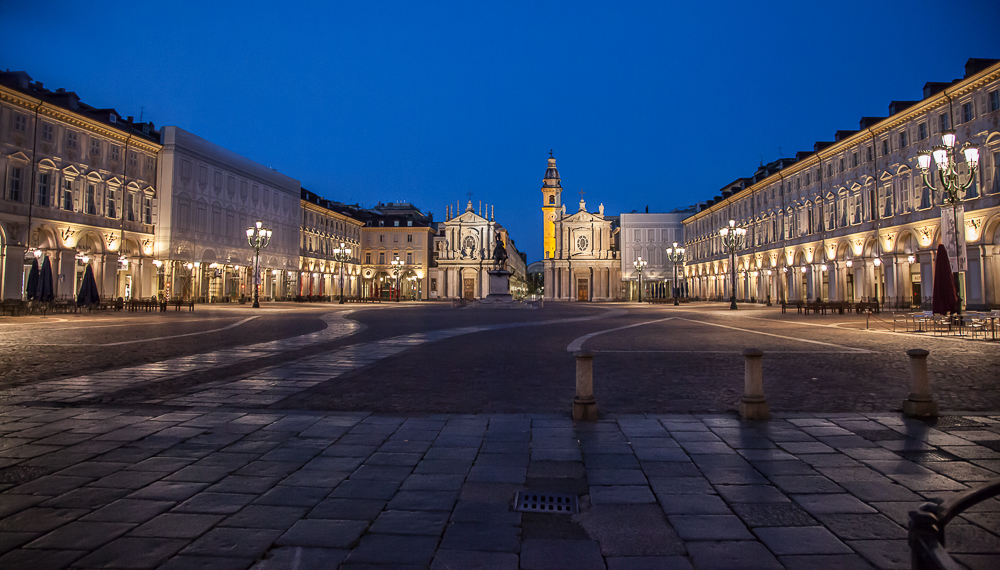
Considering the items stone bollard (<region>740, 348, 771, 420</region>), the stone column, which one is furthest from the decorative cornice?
stone bollard (<region>740, 348, 771, 420</region>)

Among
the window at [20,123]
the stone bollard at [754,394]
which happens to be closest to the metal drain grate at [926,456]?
the stone bollard at [754,394]

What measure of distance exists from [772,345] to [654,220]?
229ft

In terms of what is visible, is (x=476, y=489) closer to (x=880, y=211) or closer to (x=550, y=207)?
(x=880, y=211)

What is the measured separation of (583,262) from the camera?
8350 centimetres

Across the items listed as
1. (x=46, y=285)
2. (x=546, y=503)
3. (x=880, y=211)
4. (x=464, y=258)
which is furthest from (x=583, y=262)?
(x=546, y=503)

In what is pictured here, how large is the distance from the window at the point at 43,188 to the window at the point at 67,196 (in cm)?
111

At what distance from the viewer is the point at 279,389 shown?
786 centimetres

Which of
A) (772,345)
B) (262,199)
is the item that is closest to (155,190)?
(262,199)

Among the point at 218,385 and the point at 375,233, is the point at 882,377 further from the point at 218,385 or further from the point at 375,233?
the point at 375,233

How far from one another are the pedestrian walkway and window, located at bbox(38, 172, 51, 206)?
120ft

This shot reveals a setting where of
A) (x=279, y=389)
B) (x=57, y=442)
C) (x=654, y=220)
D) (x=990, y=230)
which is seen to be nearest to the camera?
(x=57, y=442)

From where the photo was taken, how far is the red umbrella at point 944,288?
52.8 ft

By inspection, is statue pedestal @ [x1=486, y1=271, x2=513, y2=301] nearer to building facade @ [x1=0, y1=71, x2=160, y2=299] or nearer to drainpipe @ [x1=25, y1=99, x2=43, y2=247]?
building facade @ [x1=0, y1=71, x2=160, y2=299]

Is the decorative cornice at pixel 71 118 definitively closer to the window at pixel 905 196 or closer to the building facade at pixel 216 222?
the building facade at pixel 216 222
